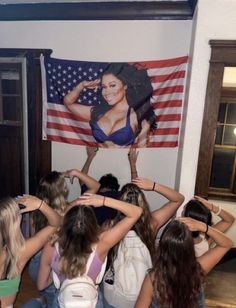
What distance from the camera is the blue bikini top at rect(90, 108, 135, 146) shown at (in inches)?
132

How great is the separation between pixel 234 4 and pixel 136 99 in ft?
4.48

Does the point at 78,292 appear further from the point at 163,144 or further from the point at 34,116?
the point at 34,116

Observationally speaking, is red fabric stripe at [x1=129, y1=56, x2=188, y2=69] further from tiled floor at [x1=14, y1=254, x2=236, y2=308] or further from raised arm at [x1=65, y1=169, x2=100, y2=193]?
tiled floor at [x1=14, y1=254, x2=236, y2=308]

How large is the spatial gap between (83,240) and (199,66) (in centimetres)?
189

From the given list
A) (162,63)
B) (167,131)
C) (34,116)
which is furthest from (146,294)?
(34,116)

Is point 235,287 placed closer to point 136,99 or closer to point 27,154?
point 136,99

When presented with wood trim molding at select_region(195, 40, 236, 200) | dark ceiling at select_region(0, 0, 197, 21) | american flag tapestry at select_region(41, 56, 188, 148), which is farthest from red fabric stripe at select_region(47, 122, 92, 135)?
wood trim molding at select_region(195, 40, 236, 200)

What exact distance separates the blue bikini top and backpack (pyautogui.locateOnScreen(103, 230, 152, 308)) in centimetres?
172

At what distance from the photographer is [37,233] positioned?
172cm

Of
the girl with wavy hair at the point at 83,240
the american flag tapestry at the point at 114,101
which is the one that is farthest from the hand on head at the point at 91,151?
the girl with wavy hair at the point at 83,240

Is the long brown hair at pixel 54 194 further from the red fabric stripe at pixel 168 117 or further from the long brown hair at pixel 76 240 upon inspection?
the red fabric stripe at pixel 168 117

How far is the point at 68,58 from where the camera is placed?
352 cm

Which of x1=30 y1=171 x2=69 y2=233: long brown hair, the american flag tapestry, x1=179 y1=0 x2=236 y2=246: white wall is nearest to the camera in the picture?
x1=30 y1=171 x2=69 y2=233: long brown hair

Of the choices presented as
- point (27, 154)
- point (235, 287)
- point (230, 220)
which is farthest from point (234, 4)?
point (27, 154)
